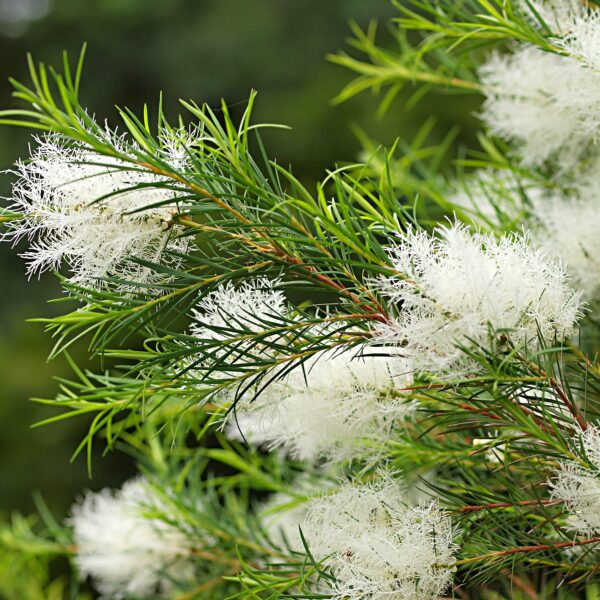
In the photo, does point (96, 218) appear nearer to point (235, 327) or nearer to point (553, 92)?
point (235, 327)

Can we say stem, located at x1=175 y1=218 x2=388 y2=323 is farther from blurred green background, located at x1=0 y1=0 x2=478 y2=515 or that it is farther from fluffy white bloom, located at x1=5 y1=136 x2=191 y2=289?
blurred green background, located at x1=0 y1=0 x2=478 y2=515

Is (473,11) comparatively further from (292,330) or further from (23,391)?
(23,391)

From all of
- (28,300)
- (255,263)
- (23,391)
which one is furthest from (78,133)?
(28,300)

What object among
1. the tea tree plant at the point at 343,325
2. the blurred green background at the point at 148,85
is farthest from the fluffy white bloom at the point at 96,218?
the blurred green background at the point at 148,85

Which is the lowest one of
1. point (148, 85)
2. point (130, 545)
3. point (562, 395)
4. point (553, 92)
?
point (130, 545)

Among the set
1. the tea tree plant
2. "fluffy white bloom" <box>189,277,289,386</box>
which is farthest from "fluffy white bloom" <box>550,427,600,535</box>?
"fluffy white bloom" <box>189,277,289,386</box>

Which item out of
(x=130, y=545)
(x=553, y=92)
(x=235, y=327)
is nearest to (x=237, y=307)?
(x=235, y=327)

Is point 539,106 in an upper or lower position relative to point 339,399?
upper
